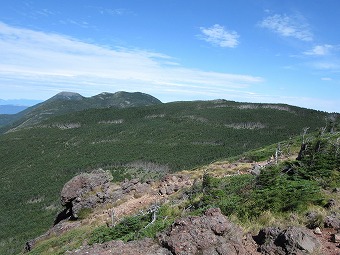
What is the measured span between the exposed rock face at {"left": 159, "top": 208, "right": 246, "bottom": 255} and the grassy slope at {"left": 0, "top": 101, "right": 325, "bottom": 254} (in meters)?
68.2

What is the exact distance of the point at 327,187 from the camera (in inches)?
481

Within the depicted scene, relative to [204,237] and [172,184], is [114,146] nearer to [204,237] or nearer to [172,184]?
[172,184]

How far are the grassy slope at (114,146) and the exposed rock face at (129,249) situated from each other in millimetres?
67358

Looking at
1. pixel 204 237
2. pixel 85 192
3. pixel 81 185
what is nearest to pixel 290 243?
pixel 204 237

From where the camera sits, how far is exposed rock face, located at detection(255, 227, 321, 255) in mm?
7051

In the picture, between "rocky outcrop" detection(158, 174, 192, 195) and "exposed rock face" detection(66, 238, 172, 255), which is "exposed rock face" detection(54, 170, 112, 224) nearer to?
"rocky outcrop" detection(158, 174, 192, 195)

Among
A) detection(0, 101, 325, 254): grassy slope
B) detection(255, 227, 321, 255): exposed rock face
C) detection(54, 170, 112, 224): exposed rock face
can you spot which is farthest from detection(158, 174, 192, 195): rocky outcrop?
detection(0, 101, 325, 254): grassy slope

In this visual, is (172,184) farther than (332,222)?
Yes

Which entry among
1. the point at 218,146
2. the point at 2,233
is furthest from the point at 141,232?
the point at 218,146

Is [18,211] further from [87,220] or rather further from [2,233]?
[87,220]

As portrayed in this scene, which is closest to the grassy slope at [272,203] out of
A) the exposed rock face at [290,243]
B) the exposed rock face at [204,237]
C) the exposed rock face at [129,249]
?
the exposed rock face at [129,249]

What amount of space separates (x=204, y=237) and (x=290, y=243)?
1904 mm

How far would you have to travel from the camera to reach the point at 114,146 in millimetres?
152750

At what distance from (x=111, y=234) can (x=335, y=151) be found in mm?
11002
